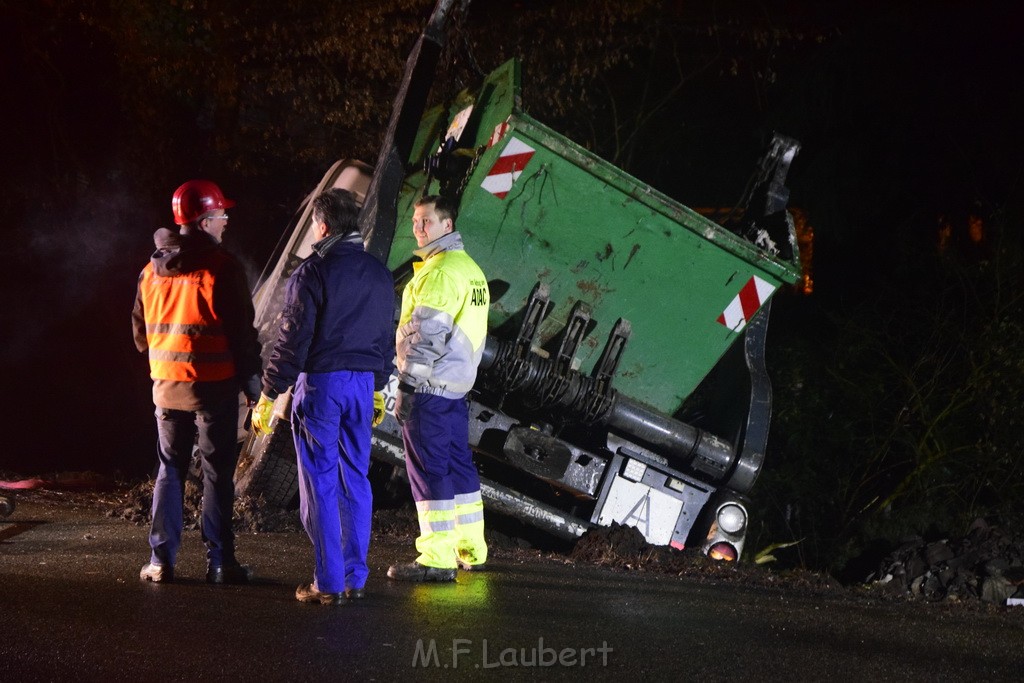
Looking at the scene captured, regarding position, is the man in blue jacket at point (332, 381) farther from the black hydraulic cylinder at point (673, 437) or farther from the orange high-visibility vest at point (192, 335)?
the black hydraulic cylinder at point (673, 437)

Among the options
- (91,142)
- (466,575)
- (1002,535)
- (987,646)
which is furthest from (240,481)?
(91,142)

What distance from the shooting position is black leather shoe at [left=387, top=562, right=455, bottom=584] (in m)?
4.59

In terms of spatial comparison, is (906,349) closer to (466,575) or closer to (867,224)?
(867,224)

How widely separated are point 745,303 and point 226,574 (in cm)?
280

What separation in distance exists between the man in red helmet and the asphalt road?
0.19m

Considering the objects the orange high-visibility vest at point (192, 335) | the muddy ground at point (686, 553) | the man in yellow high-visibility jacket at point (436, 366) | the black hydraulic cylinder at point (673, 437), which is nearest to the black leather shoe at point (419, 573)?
the man in yellow high-visibility jacket at point (436, 366)

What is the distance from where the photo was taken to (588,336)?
18.2ft

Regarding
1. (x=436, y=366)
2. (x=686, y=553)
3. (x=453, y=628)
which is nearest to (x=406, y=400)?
(x=436, y=366)

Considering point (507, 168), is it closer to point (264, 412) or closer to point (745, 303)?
point (745, 303)

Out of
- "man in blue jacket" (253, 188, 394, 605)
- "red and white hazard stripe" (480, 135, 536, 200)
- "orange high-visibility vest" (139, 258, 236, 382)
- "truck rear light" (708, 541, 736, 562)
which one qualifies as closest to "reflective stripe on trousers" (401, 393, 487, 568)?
"man in blue jacket" (253, 188, 394, 605)

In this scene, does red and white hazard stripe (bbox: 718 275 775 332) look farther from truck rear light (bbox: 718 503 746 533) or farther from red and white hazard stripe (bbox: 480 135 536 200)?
red and white hazard stripe (bbox: 480 135 536 200)

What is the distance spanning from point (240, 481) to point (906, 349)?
15.0 feet

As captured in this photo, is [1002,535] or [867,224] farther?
[867,224]

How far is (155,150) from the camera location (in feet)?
35.4
